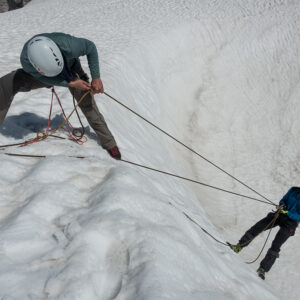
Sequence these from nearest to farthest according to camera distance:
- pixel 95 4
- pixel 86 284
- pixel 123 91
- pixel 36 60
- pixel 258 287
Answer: pixel 86 284 → pixel 36 60 → pixel 258 287 → pixel 123 91 → pixel 95 4

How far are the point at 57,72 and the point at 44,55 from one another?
0.79ft

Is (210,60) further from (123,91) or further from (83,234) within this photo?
(83,234)

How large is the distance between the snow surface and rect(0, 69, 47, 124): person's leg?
51 centimetres

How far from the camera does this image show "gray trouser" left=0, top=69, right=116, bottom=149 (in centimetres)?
368

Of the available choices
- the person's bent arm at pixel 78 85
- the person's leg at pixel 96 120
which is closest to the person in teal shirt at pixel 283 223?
the person's leg at pixel 96 120

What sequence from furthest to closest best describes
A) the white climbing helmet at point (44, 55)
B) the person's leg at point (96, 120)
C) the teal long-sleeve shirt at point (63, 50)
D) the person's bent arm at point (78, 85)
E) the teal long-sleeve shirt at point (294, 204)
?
1. the teal long-sleeve shirt at point (294, 204)
2. the person's leg at point (96, 120)
3. the person's bent arm at point (78, 85)
4. the teal long-sleeve shirt at point (63, 50)
5. the white climbing helmet at point (44, 55)

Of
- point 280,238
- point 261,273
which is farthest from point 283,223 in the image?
point 261,273

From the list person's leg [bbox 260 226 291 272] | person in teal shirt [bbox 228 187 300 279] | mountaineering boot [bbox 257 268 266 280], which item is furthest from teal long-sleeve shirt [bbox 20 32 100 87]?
mountaineering boot [bbox 257 268 266 280]

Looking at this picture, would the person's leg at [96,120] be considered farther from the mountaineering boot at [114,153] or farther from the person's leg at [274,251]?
the person's leg at [274,251]

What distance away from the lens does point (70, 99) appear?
5.59 m

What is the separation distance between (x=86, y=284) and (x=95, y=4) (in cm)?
1617

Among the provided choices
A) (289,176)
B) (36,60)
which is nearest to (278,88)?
(289,176)

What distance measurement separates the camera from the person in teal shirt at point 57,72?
10.5 feet

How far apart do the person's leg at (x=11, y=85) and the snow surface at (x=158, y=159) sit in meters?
0.51
